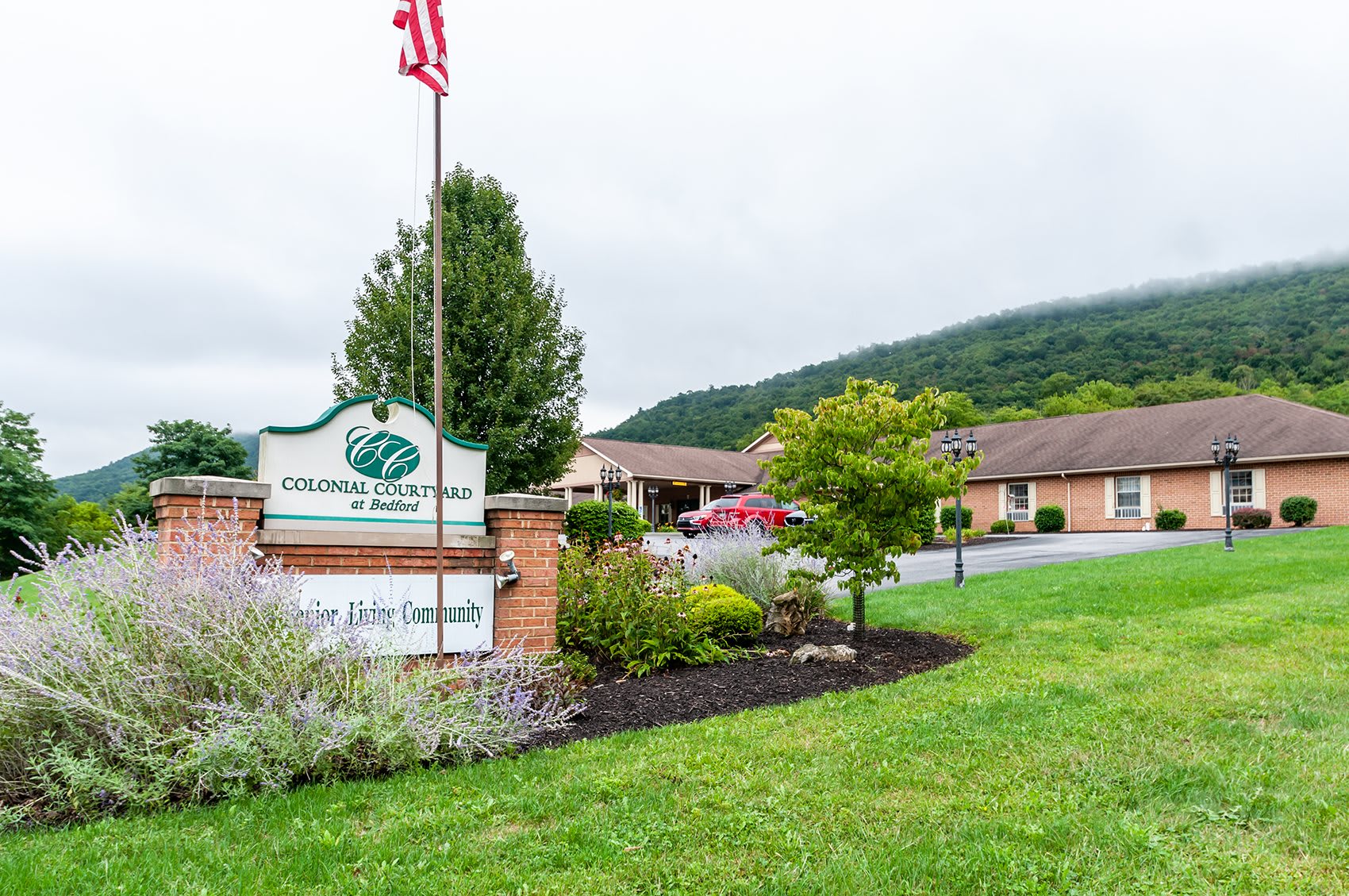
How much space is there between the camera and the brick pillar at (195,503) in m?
5.57

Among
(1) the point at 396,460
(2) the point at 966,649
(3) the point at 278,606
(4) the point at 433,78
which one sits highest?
(4) the point at 433,78

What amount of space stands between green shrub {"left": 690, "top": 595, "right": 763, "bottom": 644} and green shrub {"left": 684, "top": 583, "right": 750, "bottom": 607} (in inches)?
1.6

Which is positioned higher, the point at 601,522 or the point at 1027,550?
the point at 601,522

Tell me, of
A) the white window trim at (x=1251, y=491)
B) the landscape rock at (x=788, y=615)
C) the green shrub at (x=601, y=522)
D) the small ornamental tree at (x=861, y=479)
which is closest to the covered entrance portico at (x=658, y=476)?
the green shrub at (x=601, y=522)

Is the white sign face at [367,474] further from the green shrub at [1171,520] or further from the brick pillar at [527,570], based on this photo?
the green shrub at [1171,520]

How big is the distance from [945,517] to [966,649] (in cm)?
2337

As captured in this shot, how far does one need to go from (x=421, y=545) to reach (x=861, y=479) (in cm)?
397

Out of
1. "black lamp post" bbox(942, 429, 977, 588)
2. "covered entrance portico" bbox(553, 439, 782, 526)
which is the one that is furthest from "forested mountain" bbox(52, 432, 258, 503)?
"black lamp post" bbox(942, 429, 977, 588)

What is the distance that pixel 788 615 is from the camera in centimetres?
879

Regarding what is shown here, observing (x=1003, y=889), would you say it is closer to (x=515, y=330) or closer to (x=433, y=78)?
(x=433, y=78)

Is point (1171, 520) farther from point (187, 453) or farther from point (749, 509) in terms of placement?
point (187, 453)

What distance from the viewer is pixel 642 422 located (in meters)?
63.3

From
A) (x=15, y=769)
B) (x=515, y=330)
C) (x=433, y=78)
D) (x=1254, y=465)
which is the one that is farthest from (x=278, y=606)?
(x=1254, y=465)

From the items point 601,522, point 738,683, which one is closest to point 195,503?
point 738,683
